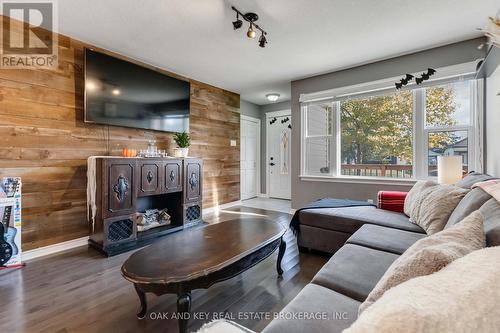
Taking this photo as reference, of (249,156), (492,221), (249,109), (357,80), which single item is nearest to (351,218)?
(492,221)

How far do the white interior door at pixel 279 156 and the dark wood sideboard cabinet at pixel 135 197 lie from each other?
A: 2.85m

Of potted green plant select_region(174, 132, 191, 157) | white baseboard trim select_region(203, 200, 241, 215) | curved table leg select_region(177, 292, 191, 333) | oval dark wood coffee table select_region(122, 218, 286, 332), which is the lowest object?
white baseboard trim select_region(203, 200, 241, 215)

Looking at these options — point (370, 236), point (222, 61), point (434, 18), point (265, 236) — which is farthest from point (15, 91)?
point (434, 18)

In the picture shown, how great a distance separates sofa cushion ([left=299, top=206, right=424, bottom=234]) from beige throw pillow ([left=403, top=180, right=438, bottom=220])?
0.27 ft

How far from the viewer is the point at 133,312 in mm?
1665

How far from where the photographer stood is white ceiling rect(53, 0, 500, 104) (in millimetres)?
2287

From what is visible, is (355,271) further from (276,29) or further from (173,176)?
(173,176)

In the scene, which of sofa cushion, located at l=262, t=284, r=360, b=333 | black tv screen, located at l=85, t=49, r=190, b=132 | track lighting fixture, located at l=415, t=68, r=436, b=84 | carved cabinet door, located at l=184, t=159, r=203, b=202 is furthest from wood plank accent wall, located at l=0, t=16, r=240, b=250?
track lighting fixture, located at l=415, t=68, r=436, b=84

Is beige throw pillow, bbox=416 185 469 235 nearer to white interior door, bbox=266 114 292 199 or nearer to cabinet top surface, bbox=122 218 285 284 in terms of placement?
cabinet top surface, bbox=122 218 285 284

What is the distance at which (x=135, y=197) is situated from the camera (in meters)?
2.97

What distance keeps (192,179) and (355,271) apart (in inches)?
116

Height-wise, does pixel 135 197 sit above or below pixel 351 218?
above

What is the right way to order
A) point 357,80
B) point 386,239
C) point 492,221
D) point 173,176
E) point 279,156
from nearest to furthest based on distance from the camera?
1. point 492,221
2. point 386,239
3. point 173,176
4. point 357,80
5. point 279,156

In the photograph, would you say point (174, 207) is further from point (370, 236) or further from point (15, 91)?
point (370, 236)
